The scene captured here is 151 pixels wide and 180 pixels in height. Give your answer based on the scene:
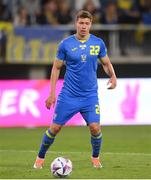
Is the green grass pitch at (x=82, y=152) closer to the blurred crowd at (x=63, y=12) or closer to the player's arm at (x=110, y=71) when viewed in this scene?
the player's arm at (x=110, y=71)

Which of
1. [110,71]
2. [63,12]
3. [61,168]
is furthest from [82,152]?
[63,12]

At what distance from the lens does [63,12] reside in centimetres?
2495

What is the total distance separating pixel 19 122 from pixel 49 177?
10.2m

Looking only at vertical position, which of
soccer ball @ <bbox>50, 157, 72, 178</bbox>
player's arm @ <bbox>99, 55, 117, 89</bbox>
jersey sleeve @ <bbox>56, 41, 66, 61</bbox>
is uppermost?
jersey sleeve @ <bbox>56, 41, 66, 61</bbox>

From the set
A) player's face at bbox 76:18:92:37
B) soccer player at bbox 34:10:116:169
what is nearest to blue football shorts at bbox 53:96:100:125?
soccer player at bbox 34:10:116:169

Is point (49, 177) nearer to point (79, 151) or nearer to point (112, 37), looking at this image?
point (79, 151)

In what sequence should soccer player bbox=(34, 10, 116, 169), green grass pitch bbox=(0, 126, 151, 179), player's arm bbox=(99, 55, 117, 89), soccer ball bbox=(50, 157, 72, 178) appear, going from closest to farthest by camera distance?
soccer ball bbox=(50, 157, 72, 178)
green grass pitch bbox=(0, 126, 151, 179)
soccer player bbox=(34, 10, 116, 169)
player's arm bbox=(99, 55, 117, 89)

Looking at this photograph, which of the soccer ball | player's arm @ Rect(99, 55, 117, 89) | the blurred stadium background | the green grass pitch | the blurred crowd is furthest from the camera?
the blurred crowd

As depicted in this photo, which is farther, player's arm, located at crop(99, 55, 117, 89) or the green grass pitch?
player's arm, located at crop(99, 55, 117, 89)

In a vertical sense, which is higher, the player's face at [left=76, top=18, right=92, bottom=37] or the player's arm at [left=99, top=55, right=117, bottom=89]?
the player's face at [left=76, top=18, right=92, bottom=37]

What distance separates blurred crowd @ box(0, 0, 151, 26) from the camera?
81.3ft

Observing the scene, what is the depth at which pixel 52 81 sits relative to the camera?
12.1 m

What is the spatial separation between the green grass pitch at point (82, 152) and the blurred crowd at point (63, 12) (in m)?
4.26

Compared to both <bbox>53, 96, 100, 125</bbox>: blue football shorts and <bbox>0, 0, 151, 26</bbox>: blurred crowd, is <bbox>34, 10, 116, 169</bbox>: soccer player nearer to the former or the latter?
<bbox>53, 96, 100, 125</bbox>: blue football shorts
